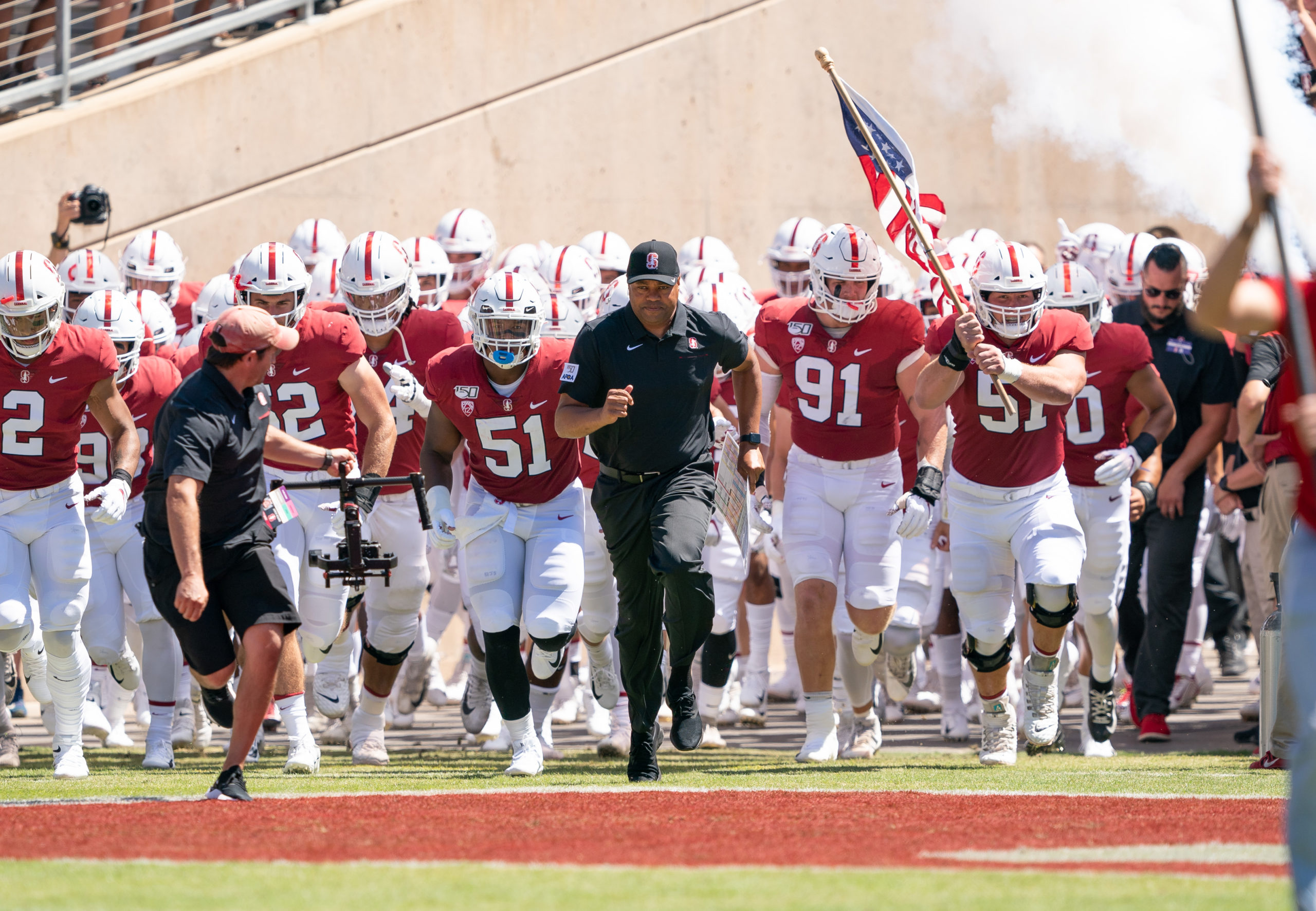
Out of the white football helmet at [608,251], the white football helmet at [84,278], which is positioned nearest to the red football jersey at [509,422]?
the white football helmet at [84,278]

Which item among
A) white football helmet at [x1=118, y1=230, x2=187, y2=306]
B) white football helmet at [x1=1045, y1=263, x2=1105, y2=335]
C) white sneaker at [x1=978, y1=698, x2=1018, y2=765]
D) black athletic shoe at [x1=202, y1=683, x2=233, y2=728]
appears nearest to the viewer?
black athletic shoe at [x1=202, y1=683, x2=233, y2=728]

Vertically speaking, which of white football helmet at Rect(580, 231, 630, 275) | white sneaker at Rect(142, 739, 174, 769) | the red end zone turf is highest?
white football helmet at Rect(580, 231, 630, 275)

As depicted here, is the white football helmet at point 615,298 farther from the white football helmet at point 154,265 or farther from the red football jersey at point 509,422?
the white football helmet at point 154,265

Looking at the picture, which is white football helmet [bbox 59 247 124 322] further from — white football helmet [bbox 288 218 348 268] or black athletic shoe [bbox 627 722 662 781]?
black athletic shoe [bbox 627 722 662 781]

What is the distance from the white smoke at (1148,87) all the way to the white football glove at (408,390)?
3.87 m

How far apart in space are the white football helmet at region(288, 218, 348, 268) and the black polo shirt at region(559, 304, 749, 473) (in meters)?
4.55

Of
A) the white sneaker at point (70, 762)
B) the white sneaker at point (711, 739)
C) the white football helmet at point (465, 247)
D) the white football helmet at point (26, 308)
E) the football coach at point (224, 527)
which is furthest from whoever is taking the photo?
the white football helmet at point (465, 247)

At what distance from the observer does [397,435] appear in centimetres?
925

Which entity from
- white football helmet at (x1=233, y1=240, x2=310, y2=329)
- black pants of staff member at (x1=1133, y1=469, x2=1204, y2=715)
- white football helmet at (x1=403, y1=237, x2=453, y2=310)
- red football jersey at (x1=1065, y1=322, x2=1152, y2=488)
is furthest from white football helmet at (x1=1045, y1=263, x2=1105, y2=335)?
white football helmet at (x1=233, y1=240, x2=310, y2=329)

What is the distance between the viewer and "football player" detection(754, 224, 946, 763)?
847 centimetres

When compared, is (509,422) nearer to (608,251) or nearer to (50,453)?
(50,453)

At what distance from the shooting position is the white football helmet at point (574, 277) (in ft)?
35.5

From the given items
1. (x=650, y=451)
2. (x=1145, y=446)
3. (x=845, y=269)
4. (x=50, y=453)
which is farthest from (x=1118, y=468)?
(x=50, y=453)

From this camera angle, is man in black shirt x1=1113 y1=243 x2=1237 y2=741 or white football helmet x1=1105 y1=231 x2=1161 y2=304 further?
white football helmet x1=1105 y1=231 x2=1161 y2=304
